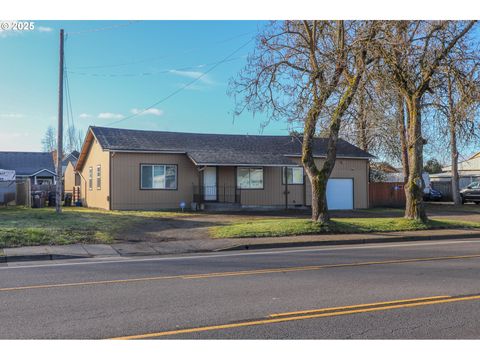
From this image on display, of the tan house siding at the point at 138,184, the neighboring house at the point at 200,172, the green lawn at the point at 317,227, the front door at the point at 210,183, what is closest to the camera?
the green lawn at the point at 317,227

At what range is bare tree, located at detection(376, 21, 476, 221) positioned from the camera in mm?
15500

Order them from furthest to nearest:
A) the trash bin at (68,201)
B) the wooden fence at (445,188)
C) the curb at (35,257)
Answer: the wooden fence at (445,188)
the trash bin at (68,201)
the curb at (35,257)

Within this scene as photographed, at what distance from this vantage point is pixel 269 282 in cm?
808

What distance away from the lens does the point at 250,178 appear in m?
27.4

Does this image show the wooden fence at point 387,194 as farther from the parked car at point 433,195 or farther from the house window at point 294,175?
the parked car at point 433,195

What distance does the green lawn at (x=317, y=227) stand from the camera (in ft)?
51.9

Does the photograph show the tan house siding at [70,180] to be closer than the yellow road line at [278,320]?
No

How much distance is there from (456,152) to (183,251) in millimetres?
18617

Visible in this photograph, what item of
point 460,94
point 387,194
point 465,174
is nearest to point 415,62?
point 460,94

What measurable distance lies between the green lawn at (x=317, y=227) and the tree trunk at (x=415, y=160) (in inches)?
22.7

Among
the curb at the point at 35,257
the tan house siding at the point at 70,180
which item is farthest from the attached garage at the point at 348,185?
the tan house siding at the point at 70,180

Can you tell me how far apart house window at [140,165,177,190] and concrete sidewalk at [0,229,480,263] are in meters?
11.5

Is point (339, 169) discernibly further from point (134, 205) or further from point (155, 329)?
point (155, 329)

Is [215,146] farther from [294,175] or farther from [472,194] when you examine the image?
[472,194]
